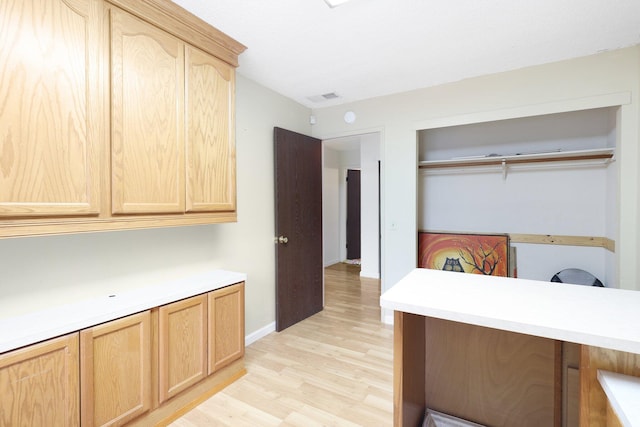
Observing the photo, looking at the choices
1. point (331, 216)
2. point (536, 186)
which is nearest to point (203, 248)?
point (536, 186)

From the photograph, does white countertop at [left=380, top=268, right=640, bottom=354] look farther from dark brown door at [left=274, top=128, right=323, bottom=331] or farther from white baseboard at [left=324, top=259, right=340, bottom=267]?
white baseboard at [left=324, top=259, right=340, bottom=267]

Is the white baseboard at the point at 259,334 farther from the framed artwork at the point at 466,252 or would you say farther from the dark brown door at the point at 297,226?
the framed artwork at the point at 466,252

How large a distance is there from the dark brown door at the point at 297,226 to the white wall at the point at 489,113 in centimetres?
55

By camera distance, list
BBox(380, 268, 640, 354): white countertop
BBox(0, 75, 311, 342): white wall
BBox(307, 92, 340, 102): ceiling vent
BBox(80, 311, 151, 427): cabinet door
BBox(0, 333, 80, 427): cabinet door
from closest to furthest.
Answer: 1. BBox(380, 268, 640, 354): white countertop
2. BBox(0, 333, 80, 427): cabinet door
3. BBox(80, 311, 151, 427): cabinet door
4. BBox(0, 75, 311, 342): white wall
5. BBox(307, 92, 340, 102): ceiling vent

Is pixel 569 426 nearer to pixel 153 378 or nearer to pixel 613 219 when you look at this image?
pixel 153 378

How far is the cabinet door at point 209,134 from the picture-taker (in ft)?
6.36

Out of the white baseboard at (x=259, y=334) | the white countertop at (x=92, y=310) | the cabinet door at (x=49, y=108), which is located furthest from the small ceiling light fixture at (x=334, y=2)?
the white baseboard at (x=259, y=334)

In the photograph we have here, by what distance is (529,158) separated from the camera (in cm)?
304

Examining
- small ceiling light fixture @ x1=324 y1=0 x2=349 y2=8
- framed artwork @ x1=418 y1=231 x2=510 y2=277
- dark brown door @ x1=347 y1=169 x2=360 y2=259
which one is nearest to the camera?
small ceiling light fixture @ x1=324 y1=0 x2=349 y2=8

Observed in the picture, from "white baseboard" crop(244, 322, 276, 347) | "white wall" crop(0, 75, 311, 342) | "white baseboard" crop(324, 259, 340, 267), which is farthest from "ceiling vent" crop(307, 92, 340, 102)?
"white baseboard" crop(324, 259, 340, 267)

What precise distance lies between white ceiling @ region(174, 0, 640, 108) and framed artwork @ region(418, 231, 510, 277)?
5.89 ft

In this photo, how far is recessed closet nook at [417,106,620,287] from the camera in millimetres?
2914

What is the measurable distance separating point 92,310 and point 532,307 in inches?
79.5

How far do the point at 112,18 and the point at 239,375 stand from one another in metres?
2.45
